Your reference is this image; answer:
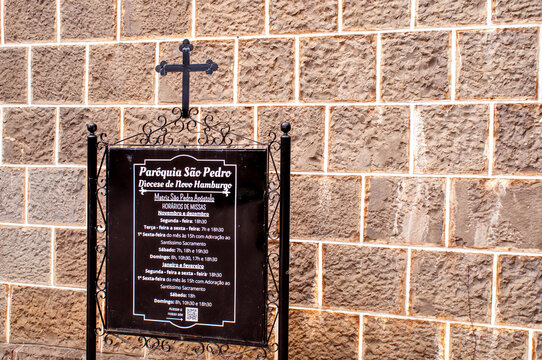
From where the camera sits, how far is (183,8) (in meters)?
3.36

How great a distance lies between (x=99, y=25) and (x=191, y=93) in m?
0.84

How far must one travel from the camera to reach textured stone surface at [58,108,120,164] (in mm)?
3455

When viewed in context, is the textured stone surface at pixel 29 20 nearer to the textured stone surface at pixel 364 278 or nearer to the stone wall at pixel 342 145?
the stone wall at pixel 342 145

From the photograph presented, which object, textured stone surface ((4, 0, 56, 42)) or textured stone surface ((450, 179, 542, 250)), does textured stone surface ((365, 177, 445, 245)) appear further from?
textured stone surface ((4, 0, 56, 42))

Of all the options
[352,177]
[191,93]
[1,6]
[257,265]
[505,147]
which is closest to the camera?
[257,265]

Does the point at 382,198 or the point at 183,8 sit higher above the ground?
the point at 183,8

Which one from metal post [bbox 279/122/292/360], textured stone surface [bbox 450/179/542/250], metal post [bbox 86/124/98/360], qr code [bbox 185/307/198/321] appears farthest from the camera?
textured stone surface [bbox 450/179/542/250]

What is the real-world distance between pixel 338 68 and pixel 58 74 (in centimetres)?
197

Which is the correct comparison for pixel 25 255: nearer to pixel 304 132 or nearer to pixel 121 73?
pixel 121 73

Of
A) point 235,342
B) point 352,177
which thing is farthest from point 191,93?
point 235,342

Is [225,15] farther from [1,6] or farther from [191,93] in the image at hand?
[1,6]

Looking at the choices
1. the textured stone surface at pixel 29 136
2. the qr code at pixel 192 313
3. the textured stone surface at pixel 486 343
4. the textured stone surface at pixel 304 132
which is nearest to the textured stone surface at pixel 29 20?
the textured stone surface at pixel 29 136

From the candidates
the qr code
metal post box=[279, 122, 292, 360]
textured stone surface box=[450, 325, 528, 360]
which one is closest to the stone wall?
textured stone surface box=[450, 325, 528, 360]

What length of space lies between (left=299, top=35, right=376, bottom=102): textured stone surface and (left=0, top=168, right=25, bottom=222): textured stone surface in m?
2.13
